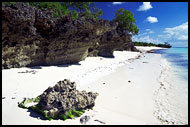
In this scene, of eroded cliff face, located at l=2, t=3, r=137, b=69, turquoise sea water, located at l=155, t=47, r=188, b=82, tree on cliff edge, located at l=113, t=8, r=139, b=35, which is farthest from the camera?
tree on cliff edge, located at l=113, t=8, r=139, b=35

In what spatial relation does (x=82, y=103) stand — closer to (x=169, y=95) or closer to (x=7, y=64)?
Result: (x=169, y=95)

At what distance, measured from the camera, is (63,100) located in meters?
3.86

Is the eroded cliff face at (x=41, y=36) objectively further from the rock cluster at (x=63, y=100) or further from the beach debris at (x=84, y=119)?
the beach debris at (x=84, y=119)

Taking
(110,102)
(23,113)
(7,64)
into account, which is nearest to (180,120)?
(110,102)

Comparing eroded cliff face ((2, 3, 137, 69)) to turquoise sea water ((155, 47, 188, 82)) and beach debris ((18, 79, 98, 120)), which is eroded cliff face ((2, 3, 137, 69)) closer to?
beach debris ((18, 79, 98, 120))

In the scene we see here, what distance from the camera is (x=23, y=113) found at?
3.81m

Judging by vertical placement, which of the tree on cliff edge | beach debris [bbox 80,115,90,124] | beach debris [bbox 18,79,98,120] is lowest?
beach debris [bbox 80,115,90,124]

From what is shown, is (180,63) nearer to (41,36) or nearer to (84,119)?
(41,36)

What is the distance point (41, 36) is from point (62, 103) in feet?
29.6

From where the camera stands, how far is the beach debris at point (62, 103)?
3.70 m

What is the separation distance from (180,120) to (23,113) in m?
5.27

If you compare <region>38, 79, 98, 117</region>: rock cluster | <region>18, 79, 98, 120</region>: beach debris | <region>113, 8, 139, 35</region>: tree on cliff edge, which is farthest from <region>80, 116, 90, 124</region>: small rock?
<region>113, 8, 139, 35</region>: tree on cliff edge

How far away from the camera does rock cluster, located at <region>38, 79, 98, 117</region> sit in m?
3.72

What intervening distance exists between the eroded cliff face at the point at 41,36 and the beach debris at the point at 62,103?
6.85 metres
